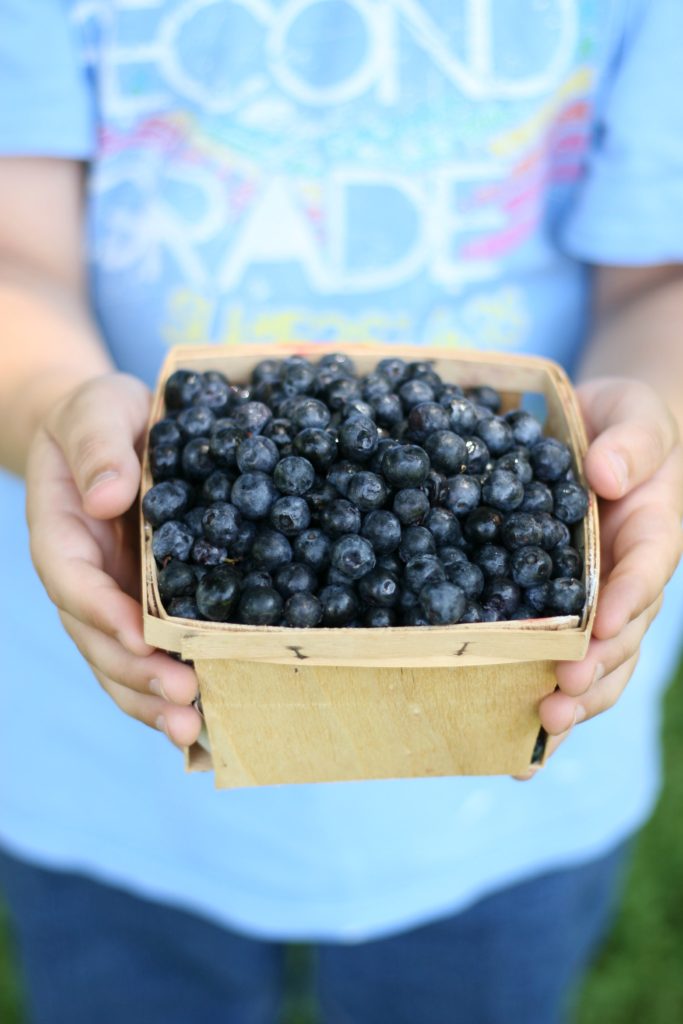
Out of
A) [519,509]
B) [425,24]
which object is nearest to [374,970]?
[519,509]

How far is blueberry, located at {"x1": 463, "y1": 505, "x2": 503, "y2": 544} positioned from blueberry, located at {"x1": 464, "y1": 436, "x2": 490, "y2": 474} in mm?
60

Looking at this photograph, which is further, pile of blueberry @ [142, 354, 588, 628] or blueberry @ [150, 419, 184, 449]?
blueberry @ [150, 419, 184, 449]

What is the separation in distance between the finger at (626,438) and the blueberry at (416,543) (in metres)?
0.18

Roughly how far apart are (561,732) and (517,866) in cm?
64

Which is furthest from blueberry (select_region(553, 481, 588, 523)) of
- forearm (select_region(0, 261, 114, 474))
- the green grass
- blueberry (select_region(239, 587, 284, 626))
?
the green grass

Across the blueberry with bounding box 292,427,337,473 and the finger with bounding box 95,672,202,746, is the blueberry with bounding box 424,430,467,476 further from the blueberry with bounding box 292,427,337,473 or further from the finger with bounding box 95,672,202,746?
the finger with bounding box 95,672,202,746

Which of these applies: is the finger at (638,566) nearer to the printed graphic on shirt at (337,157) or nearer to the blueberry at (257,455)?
the blueberry at (257,455)

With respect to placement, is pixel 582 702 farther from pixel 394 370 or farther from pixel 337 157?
pixel 337 157

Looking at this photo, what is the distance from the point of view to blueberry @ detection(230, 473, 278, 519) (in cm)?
91

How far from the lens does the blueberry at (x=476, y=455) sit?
98 cm

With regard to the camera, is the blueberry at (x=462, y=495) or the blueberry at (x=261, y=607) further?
the blueberry at (x=462, y=495)

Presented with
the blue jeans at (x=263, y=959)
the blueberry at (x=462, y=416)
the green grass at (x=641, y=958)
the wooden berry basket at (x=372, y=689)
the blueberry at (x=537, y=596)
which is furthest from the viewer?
the green grass at (x=641, y=958)

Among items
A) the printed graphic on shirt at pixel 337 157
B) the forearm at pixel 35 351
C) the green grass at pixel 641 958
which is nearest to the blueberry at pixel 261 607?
the forearm at pixel 35 351

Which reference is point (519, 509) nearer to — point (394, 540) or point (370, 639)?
point (394, 540)
